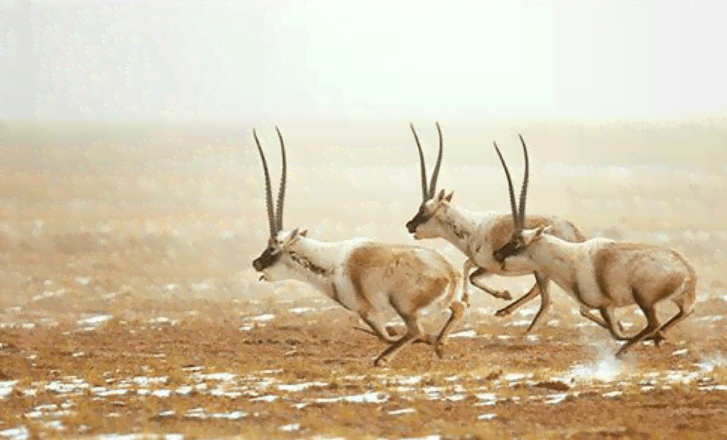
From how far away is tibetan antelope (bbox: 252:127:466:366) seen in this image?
9.59 metres

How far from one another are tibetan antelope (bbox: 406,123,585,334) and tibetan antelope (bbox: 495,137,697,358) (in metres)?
0.50

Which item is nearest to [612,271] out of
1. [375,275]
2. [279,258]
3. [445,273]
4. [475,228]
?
[445,273]

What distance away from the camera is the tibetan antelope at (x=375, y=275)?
959 cm

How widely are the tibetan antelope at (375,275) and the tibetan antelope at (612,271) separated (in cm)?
76

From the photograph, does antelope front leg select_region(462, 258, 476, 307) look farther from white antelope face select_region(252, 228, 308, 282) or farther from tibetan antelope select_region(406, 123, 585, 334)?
white antelope face select_region(252, 228, 308, 282)

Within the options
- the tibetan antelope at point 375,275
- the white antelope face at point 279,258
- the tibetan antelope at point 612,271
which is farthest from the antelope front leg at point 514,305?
the white antelope face at point 279,258

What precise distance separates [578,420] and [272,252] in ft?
8.96

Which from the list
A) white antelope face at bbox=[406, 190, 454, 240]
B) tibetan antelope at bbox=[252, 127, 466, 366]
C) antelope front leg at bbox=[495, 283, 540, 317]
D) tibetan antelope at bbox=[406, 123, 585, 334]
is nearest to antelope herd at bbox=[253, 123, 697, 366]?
tibetan antelope at bbox=[252, 127, 466, 366]

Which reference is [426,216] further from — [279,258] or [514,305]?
[279,258]

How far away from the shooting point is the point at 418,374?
9766 mm

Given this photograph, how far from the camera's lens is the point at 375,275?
9.63 meters

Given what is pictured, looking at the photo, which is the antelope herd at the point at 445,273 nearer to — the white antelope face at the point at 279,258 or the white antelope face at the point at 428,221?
the white antelope face at the point at 279,258

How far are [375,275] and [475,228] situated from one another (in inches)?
63.2

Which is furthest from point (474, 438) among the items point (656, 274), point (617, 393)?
point (656, 274)
